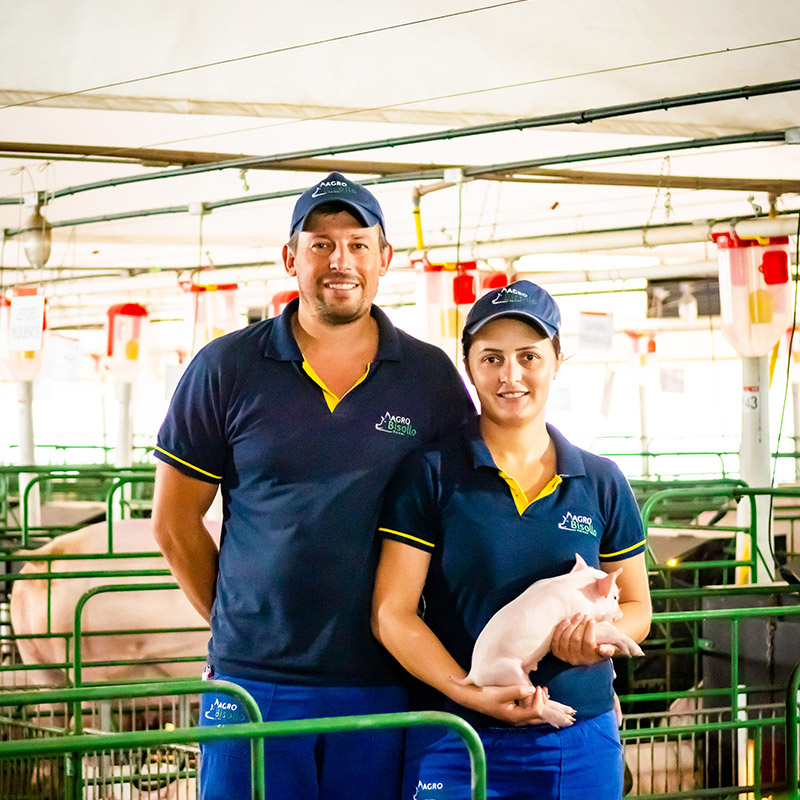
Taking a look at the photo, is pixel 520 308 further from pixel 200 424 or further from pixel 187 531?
pixel 187 531

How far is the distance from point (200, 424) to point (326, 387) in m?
0.29

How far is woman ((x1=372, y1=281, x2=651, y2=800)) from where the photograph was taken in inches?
78.2

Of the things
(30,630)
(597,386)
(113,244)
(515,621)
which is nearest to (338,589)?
(515,621)

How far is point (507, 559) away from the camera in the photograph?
1.99 m

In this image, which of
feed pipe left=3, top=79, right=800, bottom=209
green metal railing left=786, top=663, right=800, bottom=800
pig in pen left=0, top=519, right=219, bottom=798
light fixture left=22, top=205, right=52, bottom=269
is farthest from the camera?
light fixture left=22, top=205, right=52, bottom=269

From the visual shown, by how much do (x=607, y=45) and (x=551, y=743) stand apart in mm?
3141

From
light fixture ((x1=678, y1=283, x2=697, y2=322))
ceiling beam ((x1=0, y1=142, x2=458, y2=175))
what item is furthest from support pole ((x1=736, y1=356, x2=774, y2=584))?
light fixture ((x1=678, y1=283, x2=697, y2=322))

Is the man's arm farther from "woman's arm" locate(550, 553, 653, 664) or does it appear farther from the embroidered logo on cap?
"woman's arm" locate(550, 553, 653, 664)

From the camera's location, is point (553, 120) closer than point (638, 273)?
Yes

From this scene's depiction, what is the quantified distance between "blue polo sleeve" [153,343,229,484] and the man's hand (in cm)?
84

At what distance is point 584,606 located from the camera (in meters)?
1.93

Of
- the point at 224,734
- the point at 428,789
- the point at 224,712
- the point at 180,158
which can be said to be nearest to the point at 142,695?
the point at 224,734

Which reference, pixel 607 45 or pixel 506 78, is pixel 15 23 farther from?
pixel 607 45

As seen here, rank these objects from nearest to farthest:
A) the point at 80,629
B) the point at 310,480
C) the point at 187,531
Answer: the point at 310,480, the point at 187,531, the point at 80,629
